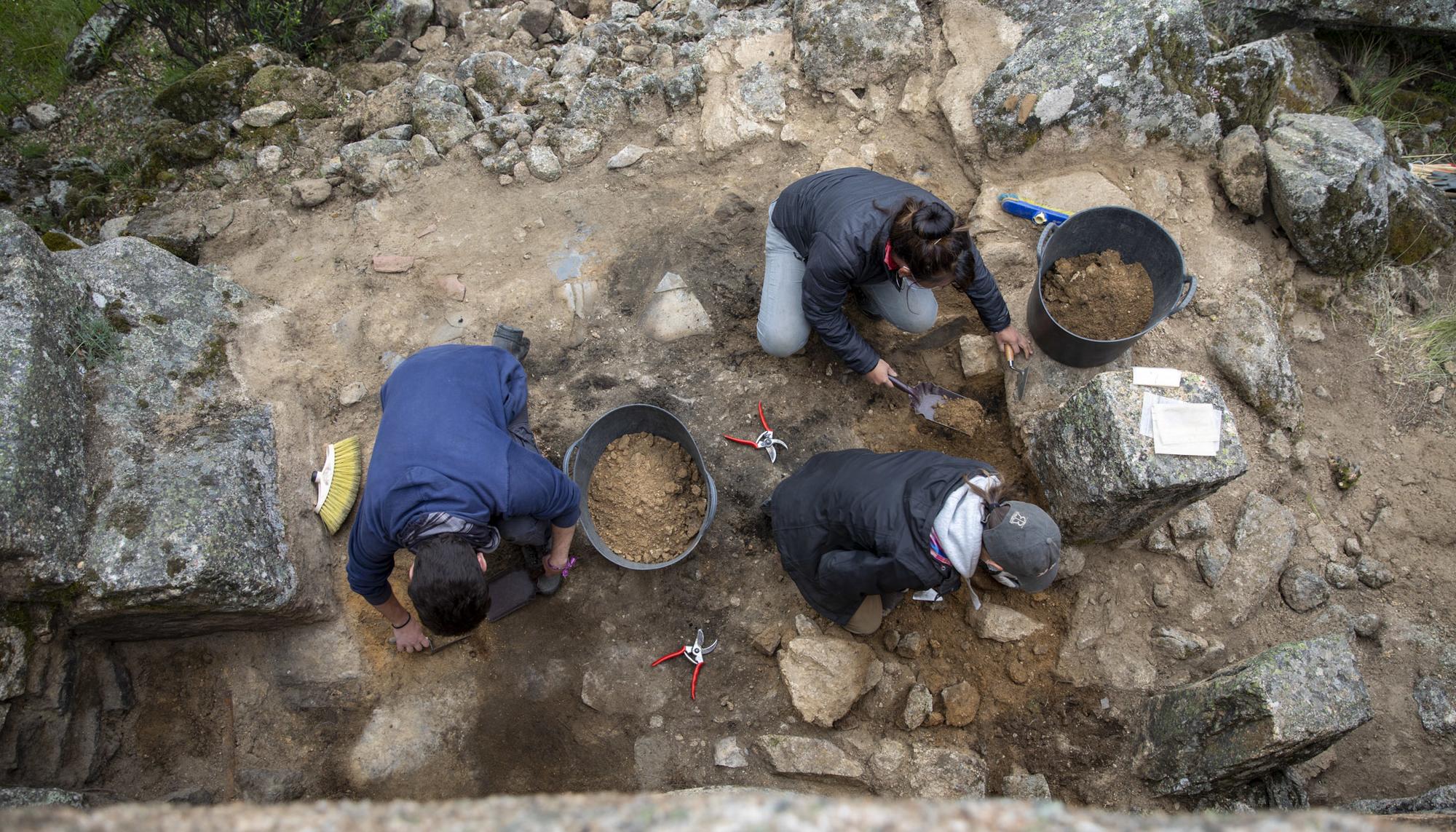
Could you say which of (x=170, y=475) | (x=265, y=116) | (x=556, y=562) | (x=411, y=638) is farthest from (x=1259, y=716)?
(x=265, y=116)

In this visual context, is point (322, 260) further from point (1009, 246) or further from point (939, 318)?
point (1009, 246)

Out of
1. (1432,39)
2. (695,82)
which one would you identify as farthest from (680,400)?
(1432,39)

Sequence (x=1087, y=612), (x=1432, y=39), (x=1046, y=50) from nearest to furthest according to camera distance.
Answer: (x=1087, y=612) < (x=1046, y=50) < (x=1432, y=39)

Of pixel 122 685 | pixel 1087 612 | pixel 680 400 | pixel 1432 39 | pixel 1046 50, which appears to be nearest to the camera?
pixel 122 685

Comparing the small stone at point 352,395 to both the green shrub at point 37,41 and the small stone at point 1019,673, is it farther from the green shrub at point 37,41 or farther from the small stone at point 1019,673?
the green shrub at point 37,41

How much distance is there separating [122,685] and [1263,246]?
220 inches

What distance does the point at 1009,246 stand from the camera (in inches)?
148

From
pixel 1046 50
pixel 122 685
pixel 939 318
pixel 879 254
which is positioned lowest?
pixel 122 685

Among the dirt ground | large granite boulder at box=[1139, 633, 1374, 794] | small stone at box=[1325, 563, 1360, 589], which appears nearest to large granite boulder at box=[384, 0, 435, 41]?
the dirt ground

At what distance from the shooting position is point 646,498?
325 centimetres

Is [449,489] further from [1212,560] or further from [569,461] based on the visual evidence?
[1212,560]

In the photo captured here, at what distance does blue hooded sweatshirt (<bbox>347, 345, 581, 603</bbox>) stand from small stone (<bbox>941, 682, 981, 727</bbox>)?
1710 mm

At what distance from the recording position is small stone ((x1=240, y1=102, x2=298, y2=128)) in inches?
177

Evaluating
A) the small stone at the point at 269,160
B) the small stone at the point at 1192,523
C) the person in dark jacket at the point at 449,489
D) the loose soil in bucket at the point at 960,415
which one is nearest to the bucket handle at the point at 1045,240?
the loose soil in bucket at the point at 960,415
